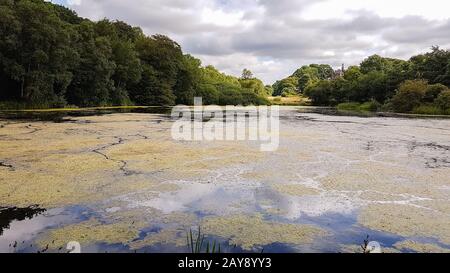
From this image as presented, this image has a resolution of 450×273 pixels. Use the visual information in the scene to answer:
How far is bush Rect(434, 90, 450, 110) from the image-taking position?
26688 millimetres

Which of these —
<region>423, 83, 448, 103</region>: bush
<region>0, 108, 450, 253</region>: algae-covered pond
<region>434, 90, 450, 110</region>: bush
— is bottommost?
<region>0, 108, 450, 253</region>: algae-covered pond

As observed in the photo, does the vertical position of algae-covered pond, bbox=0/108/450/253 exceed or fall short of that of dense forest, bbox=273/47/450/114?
it falls short

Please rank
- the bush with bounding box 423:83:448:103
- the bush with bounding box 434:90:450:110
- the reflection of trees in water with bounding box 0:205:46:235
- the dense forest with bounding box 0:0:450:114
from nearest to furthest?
1. the reflection of trees in water with bounding box 0:205:46:235
2. the dense forest with bounding box 0:0:450:114
3. the bush with bounding box 434:90:450:110
4. the bush with bounding box 423:83:448:103

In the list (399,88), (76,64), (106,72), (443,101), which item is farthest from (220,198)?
(399,88)

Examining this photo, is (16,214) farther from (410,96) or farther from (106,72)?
(410,96)

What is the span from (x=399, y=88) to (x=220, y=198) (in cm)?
3241

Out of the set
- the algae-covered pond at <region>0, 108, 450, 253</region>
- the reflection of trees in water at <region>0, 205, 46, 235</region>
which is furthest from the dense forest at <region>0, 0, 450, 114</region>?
the reflection of trees in water at <region>0, 205, 46, 235</region>

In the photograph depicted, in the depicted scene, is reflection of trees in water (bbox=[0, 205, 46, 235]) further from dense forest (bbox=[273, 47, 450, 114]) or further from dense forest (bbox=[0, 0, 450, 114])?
dense forest (bbox=[273, 47, 450, 114])

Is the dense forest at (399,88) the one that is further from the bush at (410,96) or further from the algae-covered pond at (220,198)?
the algae-covered pond at (220,198)

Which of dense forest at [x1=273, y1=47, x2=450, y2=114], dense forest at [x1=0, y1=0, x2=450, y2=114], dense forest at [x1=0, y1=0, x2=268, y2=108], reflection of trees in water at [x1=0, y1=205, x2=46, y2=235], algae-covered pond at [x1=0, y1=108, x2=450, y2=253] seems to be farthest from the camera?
dense forest at [x1=273, y1=47, x2=450, y2=114]

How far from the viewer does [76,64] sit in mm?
27312

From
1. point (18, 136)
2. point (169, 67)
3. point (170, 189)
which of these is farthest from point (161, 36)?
point (170, 189)

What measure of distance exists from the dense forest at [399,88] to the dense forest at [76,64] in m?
22.5

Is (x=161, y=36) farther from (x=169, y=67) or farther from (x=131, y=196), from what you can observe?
(x=131, y=196)
